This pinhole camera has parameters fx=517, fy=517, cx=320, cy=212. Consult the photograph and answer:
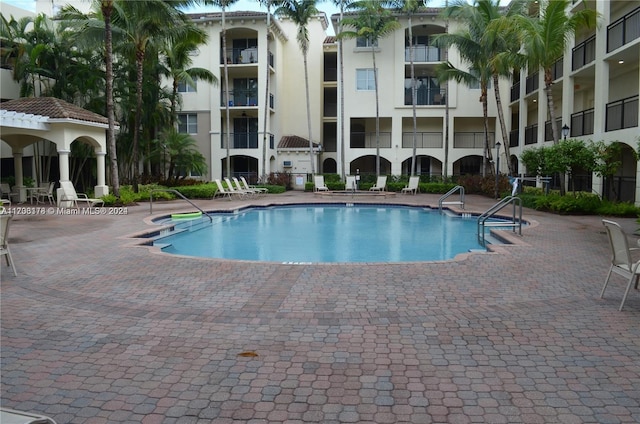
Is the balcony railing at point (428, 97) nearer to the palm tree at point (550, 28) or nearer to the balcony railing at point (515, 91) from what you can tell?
the balcony railing at point (515, 91)

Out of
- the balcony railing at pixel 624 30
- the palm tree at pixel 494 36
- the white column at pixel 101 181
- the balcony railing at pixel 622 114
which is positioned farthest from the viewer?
the palm tree at pixel 494 36

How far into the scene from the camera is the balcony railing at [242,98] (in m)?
34.0

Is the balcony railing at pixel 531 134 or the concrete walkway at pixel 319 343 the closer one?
the concrete walkway at pixel 319 343

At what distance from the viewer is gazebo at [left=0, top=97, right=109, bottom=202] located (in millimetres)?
18922

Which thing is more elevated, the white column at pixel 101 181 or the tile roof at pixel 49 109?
the tile roof at pixel 49 109

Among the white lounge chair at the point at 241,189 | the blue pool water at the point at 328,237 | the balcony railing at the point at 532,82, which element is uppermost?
the balcony railing at the point at 532,82

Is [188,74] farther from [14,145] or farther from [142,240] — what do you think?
[142,240]

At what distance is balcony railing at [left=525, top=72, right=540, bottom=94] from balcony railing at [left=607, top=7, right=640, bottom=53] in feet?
24.3

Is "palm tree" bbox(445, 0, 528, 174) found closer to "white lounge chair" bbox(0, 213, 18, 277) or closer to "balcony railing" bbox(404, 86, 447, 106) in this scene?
"balcony railing" bbox(404, 86, 447, 106)

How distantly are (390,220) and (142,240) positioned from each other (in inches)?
373

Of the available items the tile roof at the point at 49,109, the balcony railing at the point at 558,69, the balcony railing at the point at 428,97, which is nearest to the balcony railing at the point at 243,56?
the balcony railing at the point at 428,97

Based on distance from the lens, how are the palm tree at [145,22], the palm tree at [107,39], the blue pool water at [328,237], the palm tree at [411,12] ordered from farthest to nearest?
1. the palm tree at [411,12]
2. the palm tree at [145,22]
3. the palm tree at [107,39]
4. the blue pool water at [328,237]

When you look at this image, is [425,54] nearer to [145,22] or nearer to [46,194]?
[145,22]

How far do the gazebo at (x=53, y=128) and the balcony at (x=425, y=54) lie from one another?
2067cm
